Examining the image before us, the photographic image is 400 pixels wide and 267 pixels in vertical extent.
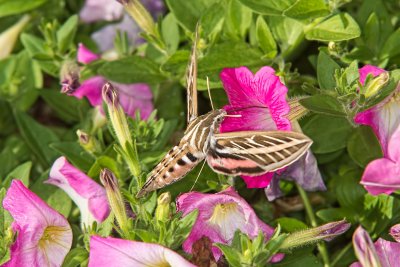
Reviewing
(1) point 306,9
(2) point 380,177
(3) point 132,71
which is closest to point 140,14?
(3) point 132,71

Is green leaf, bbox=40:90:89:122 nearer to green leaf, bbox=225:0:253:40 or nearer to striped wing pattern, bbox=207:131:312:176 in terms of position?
green leaf, bbox=225:0:253:40

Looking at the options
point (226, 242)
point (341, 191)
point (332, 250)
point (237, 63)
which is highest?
point (237, 63)

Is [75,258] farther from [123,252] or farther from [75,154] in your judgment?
[75,154]

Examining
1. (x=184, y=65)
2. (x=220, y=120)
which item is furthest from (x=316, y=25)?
(x=220, y=120)

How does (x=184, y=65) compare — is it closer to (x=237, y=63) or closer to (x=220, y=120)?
(x=237, y=63)

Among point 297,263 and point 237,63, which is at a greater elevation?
point 237,63

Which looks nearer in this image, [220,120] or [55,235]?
[220,120]
